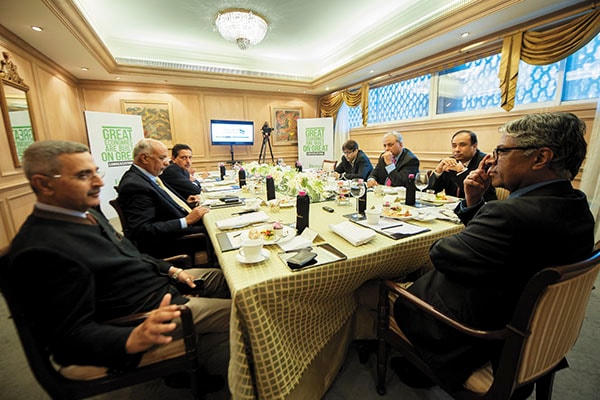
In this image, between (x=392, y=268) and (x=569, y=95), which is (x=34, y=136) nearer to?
(x=392, y=268)

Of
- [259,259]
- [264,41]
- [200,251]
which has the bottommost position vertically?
[200,251]

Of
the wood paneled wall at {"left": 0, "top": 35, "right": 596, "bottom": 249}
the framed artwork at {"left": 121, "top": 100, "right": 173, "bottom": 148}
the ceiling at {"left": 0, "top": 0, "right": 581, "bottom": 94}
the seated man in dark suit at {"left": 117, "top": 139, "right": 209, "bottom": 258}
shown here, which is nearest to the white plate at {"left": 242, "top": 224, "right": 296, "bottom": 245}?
the seated man in dark suit at {"left": 117, "top": 139, "right": 209, "bottom": 258}

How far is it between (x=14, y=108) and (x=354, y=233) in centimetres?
428

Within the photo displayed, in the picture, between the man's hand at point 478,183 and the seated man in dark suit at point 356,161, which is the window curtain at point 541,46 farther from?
the man's hand at point 478,183

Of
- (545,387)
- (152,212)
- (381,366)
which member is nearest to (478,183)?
(545,387)

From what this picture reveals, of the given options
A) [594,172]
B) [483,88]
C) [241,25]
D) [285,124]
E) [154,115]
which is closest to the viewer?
[594,172]

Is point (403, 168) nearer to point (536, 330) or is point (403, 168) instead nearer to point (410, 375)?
point (410, 375)

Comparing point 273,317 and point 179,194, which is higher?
point 179,194

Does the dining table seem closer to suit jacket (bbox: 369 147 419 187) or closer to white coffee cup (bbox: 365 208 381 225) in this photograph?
white coffee cup (bbox: 365 208 381 225)

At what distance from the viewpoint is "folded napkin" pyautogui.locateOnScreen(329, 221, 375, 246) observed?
122 cm

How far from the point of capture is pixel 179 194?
262cm

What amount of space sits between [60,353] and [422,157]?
5.10m

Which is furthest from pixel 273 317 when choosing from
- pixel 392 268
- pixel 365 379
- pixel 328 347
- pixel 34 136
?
pixel 34 136

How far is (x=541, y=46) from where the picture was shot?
2.94 metres
